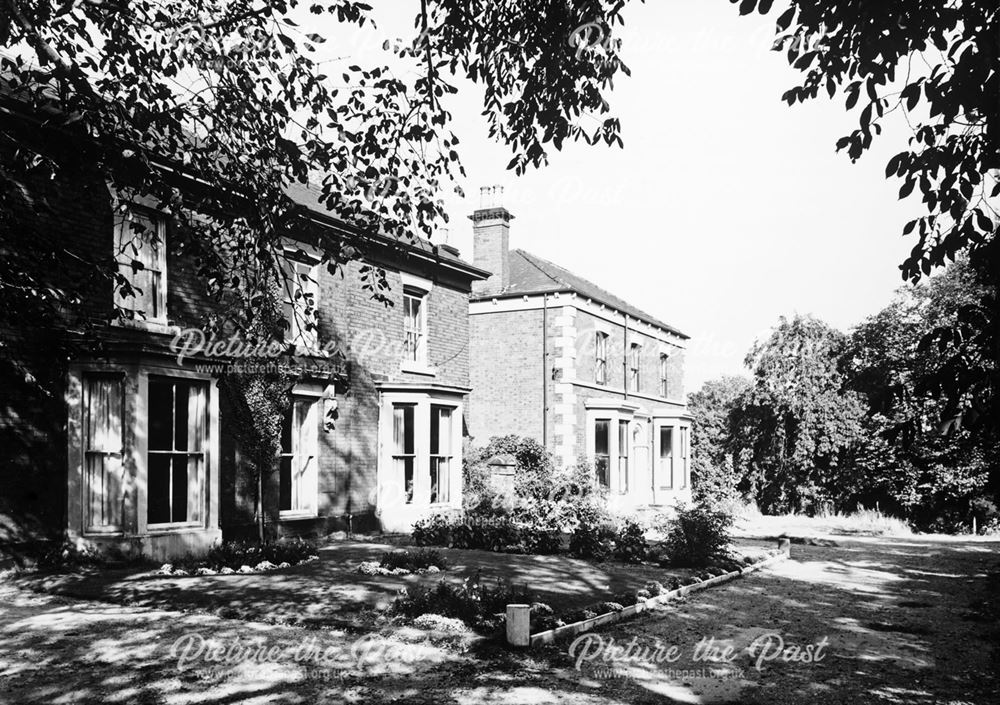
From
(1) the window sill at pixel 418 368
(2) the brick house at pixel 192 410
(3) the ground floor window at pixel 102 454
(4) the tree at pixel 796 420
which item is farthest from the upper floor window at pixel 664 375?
(3) the ground floor window at pixel 102 454

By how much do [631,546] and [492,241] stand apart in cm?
1610

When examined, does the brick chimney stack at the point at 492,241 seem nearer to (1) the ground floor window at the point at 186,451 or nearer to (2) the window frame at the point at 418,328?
(2) the window frame at the point at 418,328

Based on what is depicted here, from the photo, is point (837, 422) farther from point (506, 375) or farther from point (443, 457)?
point (443, 457)

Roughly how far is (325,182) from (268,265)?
1.08 metres

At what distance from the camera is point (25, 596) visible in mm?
10797

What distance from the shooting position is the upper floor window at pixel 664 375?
37747 millimetres

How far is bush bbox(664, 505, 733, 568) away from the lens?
50.5ft

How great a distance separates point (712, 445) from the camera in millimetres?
39938

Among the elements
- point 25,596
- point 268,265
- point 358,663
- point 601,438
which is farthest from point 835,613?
point 601,438

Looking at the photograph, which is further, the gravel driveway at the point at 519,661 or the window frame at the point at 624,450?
the window frame at the point at 624,450

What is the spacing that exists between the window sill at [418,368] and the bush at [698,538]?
8.33 metres

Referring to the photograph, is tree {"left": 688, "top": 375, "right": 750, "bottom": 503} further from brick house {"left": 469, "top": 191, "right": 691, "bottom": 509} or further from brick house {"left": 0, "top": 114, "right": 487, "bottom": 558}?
brick house {"left": 0, "top": 114, "right": 487, "bottom": 558}

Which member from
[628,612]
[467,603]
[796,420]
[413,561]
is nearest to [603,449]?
[796,420]

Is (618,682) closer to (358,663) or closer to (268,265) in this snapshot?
(358,663)
